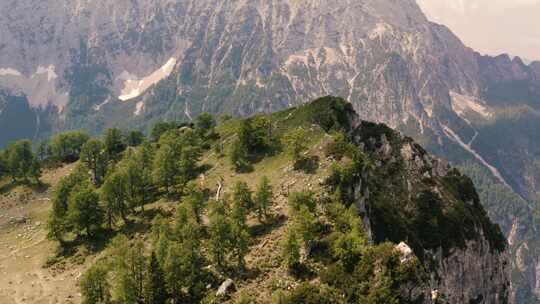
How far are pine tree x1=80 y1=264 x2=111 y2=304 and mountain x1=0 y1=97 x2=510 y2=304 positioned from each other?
328 mm

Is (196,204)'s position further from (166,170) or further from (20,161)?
(20,161)

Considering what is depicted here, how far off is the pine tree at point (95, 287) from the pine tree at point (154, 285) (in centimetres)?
1031

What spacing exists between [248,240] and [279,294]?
1621cm

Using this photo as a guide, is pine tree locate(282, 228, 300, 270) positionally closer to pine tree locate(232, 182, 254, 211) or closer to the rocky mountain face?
pine tree locate(232, 182, 254, 211)

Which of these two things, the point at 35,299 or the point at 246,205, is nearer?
the point at 35,299

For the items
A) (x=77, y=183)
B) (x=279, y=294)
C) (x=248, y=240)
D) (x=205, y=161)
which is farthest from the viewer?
(x=205, y=161)

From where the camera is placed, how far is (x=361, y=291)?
239ft

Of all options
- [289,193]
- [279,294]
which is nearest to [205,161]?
[289,193]

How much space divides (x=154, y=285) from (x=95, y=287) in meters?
12.5

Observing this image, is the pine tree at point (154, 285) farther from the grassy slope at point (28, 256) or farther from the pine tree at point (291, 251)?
the grassy slope at point (28, 256)

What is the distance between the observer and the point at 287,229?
89.9m

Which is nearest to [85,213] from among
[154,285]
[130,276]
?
[130,276]

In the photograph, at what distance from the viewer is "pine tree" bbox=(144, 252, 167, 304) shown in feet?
251

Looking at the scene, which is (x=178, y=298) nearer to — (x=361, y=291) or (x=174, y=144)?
(x=361, y=291)
